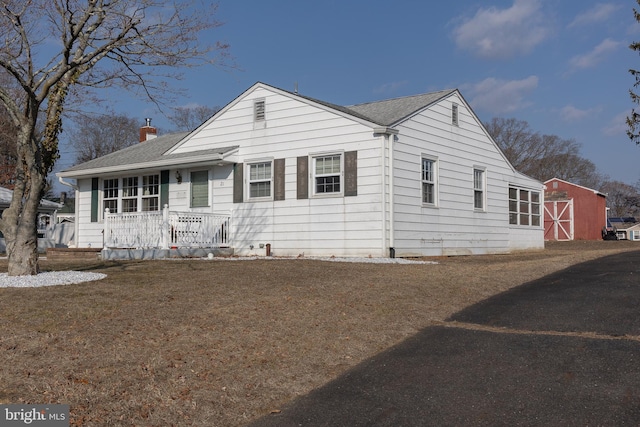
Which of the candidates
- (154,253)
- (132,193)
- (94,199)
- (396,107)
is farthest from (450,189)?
(94,199)

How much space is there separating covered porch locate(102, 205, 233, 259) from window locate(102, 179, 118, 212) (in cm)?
338

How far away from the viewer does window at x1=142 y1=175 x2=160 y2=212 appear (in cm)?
1906

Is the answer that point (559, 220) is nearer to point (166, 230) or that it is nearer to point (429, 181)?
point (429, 181)

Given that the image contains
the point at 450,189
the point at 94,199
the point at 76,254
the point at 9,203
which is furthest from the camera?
the point at 9,203

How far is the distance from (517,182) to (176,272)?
48.2 ft

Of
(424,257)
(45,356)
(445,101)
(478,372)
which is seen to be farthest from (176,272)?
(445,101)

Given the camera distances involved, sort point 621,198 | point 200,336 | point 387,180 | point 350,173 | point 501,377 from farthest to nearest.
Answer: point 621,198 < point 350,173 < point 387,180 < point 200,336 < point 501,377

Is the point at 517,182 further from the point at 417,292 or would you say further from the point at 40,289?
the point at 40,289

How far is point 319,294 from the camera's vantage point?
8336mm

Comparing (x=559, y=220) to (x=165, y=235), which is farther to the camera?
(x=559, y=220)

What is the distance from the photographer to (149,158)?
1970 cm

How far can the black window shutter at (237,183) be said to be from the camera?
17328mm

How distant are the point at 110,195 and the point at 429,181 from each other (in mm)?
10615

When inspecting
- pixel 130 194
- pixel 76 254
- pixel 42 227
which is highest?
pixel 130 194
